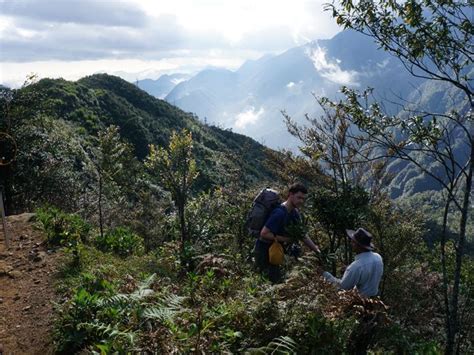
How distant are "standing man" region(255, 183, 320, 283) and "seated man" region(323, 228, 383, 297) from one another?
34.4 inches

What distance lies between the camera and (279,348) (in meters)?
3.89

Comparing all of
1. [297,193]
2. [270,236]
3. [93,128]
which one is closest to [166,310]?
[270,236]

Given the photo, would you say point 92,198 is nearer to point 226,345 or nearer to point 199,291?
point 199,291

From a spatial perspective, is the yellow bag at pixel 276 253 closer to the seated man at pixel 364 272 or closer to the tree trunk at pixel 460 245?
the seated man at pixel 364 272

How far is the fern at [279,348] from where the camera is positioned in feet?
12.1

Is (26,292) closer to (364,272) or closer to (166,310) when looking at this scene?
(166,310)

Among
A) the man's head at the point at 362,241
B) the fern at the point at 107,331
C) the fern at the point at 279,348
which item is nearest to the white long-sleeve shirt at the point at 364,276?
the man's head at the point at 362,241

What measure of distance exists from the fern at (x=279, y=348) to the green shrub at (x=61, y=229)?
4310mm

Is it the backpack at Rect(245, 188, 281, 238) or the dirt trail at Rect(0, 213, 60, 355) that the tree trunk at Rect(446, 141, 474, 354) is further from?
the dirt trail at Rect(0, 213, 60, 355)

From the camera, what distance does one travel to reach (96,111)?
234ft

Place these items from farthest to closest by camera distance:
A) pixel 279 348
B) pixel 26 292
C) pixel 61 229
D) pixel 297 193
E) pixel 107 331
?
pixel 61 229 → pixel 26 292 → pixel 297 193 → pixel 107 331 → pixel 279 348

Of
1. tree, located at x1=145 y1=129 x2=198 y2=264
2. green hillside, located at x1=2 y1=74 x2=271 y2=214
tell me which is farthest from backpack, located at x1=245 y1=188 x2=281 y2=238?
green hillside, located at x1=2 y1=74 x2=271 y2=214

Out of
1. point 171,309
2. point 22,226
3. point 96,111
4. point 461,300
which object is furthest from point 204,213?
point 96,111

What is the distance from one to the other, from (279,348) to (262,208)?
7.87 ft
